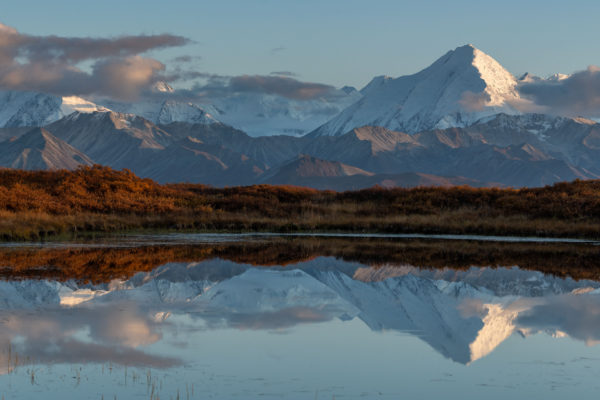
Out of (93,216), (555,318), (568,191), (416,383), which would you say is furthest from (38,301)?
(568,191)

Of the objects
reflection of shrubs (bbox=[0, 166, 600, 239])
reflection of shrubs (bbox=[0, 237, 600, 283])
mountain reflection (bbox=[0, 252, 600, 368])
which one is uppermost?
mountain reflection (bbox=[0, 252, 600, 368])

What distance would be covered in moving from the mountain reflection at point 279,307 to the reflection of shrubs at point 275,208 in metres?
17.3

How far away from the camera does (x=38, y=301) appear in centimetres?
1855

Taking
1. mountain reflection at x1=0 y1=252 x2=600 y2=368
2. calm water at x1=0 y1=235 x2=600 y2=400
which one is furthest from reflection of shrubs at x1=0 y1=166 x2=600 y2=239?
mountain reflection at x1=0 y1=252 x2=600 y2=368

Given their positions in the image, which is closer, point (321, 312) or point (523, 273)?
point (321, 312)

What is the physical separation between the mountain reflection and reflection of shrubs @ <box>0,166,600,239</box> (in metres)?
17.3

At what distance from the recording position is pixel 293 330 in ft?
52.1

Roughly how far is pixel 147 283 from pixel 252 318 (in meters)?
5.63

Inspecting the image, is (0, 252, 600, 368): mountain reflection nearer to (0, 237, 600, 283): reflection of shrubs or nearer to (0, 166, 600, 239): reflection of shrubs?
(0, 237, 600, 283): reflection of shrubs

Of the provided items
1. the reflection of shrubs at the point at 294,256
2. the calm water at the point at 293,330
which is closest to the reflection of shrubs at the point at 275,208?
the reflection of shrubs at the point at 294,256

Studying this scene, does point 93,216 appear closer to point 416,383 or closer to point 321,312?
point 321,312

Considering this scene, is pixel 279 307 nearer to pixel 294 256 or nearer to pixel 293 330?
pixel 293 330

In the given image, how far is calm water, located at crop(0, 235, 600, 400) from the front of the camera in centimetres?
1184

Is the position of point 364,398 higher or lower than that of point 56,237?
higher
